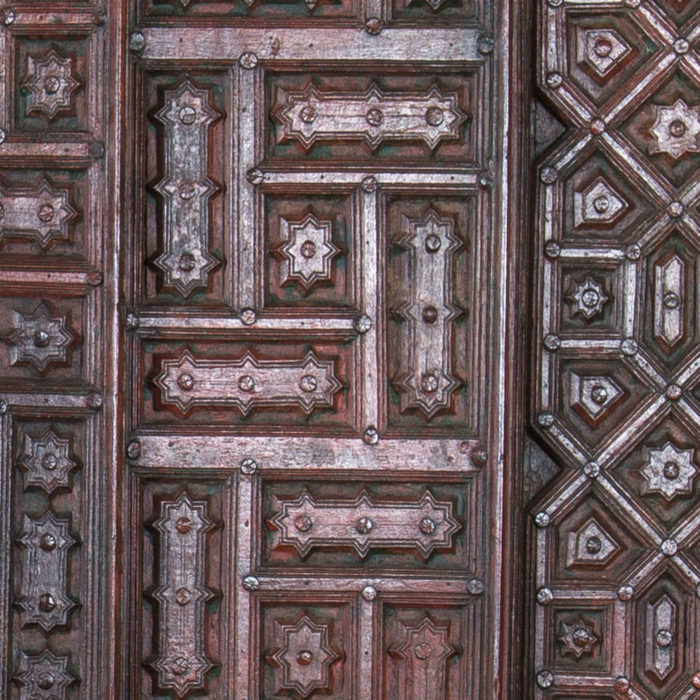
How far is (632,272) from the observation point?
2086mm

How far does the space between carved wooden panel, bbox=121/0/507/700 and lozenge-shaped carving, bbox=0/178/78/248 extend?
0.52ft

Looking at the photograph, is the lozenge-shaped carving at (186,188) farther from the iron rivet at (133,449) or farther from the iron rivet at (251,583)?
the iron rivet at (251,583)

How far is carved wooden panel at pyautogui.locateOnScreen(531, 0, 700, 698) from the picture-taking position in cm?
208

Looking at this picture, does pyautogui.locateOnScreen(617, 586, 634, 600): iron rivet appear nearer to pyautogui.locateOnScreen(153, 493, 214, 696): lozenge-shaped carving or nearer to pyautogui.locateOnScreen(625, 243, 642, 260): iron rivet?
pyautogui.locateOnScreen(625, 243, 642, 260): iron rivet

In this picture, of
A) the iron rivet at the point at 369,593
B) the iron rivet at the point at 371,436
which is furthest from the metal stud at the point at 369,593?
the iron rivet at the point at 371,436

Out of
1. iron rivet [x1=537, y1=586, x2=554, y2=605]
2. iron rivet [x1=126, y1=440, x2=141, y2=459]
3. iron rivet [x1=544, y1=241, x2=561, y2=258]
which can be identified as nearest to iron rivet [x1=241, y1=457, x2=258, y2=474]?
iron rivet [x1=126, y1=440, x2=141, y2=459]

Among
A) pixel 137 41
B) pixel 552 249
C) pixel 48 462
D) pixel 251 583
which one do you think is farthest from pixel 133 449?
pixel 552 249

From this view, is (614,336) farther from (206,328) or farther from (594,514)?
(206,328)

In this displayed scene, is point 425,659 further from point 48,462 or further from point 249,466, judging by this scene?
point 48,462

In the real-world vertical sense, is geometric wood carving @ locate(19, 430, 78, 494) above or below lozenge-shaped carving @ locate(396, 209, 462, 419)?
below

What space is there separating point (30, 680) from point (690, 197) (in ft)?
6.12

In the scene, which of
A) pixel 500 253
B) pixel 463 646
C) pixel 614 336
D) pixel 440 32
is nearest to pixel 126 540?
pixel 463 646

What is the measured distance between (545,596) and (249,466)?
2.43ft

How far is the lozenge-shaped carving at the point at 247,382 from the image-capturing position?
2.08 meters
